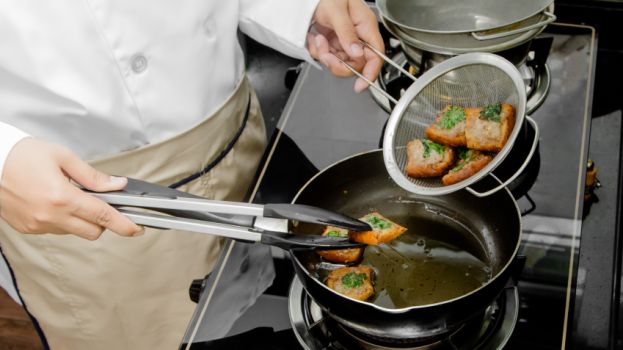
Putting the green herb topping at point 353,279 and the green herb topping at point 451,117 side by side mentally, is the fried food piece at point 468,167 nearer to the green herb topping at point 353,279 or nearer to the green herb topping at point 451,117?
the green herb topping at point 451,117

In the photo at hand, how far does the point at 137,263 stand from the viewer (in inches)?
56.4

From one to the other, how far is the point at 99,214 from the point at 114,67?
1.17ft

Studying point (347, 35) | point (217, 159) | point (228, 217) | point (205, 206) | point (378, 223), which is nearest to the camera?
point (205, 206)

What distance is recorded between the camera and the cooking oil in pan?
3.74 ft

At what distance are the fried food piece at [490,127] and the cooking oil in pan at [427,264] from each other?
177 millimetres

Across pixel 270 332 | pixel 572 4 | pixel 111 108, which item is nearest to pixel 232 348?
pixel 270 332

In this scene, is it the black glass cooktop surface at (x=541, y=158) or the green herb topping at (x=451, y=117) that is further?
the green herb topping at (x=451, y=117)

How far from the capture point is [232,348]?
1.14 metres

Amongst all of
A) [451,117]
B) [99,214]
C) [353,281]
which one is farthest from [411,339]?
[99,214]

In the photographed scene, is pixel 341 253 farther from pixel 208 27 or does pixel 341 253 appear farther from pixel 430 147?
pixel 208 27

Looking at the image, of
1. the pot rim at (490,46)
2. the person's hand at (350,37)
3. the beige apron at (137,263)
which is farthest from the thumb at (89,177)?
the pot rim at (490,46)

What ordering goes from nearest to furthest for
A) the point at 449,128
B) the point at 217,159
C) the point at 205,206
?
the point at 205,206, the point at 449,128, the point at 217,159

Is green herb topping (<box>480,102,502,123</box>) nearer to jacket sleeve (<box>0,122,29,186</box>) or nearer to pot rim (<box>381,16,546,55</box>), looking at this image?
pot rim (<box>381,16,546,55</box>)

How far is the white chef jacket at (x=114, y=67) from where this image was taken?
1.18 m
